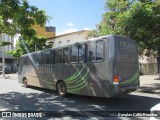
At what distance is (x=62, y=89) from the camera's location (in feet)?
44.9

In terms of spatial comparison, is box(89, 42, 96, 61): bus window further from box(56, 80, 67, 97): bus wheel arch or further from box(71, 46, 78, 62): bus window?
box(56, 80, 67, 97): bus wheel arch

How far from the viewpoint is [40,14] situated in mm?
14469

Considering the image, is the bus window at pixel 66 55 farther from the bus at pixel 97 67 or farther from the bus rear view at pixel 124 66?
the bus rear view at pixel 124 66

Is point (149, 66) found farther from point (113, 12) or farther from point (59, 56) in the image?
point (59, 56)

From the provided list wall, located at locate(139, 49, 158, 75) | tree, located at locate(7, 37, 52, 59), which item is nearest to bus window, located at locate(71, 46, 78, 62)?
wall, located at locate(139, 49, 158, 75)

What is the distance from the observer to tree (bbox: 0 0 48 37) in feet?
44.2

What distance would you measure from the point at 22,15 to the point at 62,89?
14.8ft

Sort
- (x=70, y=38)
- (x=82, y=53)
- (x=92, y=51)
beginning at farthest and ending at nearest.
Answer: (x=70, y=38)
(x=82, y=53)
(x=92, y=51)

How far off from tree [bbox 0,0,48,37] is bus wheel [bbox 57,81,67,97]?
3.67 meters

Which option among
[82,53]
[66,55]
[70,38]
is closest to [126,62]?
[82,53]

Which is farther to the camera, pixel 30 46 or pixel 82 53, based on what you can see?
pixel 30 46

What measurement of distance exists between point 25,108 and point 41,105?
3.11ft

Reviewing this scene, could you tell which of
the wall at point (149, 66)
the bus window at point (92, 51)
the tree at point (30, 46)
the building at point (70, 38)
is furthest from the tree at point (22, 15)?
the tree at point (30, 46)

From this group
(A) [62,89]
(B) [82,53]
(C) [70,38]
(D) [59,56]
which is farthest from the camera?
(C) [70,38]
